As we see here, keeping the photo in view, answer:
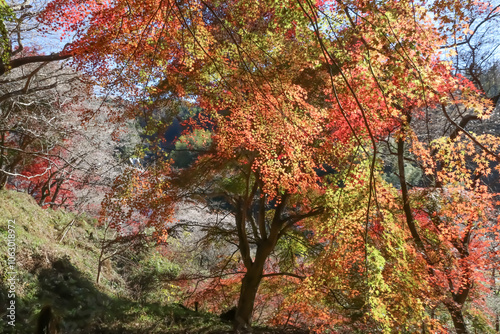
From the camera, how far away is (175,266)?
12531mm

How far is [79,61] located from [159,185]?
125 inches

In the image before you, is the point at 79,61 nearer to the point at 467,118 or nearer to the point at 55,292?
the point at 55,292

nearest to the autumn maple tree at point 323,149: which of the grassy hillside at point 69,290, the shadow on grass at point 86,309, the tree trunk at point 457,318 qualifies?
the tree trunk at point 457,318

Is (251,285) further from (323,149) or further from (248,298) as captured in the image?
(323,149)

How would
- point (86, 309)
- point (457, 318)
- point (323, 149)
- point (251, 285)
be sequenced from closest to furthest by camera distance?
point (457, 318)
point (323, 149)
point (86, 309)
point (251, 285)

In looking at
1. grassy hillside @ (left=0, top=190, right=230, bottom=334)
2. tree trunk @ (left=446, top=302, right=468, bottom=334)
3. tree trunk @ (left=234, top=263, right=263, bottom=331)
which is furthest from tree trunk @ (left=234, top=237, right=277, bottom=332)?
tree trunk @ (left=446, top=302, right=468, bottom=334)

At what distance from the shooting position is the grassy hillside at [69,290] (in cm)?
687

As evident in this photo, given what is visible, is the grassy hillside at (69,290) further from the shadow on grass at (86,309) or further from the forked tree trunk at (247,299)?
the forked tree trunk at (247,299)

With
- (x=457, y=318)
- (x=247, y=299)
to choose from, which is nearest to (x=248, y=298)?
(x=247, y=299)

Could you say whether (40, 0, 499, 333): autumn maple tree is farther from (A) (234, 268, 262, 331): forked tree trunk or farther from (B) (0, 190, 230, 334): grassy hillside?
(B) (0, 190, 230, 334): grassy hillside

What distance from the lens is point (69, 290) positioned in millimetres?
8047

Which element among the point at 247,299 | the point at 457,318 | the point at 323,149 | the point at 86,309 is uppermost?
the point at 323,149

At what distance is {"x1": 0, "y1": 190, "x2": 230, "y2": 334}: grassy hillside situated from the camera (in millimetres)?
6867

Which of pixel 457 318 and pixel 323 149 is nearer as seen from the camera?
pixel 457 318
